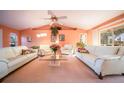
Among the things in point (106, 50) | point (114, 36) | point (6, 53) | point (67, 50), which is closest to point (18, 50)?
point (6, 53)

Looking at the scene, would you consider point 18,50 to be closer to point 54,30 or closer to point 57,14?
point 54,30

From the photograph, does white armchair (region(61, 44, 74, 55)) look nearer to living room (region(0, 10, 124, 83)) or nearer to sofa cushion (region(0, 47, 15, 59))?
living room (region(0, 10, 124, 83))

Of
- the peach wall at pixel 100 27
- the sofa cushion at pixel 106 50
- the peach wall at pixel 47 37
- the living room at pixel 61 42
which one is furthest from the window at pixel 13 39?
the sofa cushion at pixel 106 50

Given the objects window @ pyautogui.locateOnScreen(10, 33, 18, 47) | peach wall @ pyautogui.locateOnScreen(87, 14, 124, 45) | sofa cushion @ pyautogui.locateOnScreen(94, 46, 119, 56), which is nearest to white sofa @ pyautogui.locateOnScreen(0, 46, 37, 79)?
window @ pyautogui.locateOnScreen(10, 33, 18, 47)

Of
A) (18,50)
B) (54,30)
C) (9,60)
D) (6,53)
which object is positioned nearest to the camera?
(9,60)

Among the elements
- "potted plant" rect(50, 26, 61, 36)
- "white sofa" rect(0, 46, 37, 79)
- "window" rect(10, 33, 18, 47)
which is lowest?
"white sofa" rect(0, 46, 37, 79)

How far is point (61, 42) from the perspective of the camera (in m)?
6.13

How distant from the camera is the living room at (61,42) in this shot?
2.98 m

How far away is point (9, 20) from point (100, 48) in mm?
3357

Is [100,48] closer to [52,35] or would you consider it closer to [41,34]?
[52,35]

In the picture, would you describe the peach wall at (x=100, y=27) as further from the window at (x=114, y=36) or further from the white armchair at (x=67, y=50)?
the white armchair at (x=67, y=50)

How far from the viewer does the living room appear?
2980mm

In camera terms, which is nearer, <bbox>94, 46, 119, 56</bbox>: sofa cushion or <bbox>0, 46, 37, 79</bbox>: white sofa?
<bbox>0, 46, 37, 79</bbox>: white sofa
